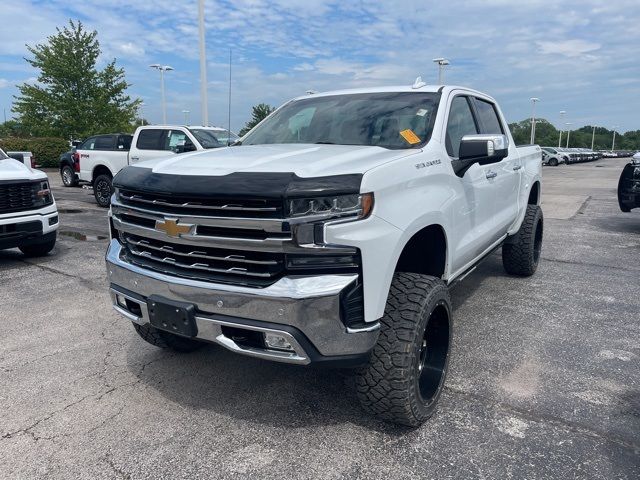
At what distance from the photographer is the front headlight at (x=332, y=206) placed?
90.7 inches

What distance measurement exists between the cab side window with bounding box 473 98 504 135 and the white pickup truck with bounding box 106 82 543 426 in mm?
1200

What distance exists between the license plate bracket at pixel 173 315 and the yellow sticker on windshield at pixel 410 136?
5.58ft

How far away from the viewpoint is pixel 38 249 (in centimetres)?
692

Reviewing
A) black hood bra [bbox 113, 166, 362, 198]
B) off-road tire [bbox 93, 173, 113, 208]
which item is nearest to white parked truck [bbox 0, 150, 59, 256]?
black hood bra [bbox 113, 166, 362, 198]

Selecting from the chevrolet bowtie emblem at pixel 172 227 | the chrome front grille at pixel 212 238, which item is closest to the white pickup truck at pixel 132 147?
the chrome front grille at pixel 212 238

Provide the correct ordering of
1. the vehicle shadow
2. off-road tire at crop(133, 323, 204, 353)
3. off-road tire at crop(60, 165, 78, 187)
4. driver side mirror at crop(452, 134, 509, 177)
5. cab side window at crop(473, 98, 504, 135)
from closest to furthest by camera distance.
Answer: the vehicle shadow
driver side mirror at crop(452, 134, 509, 177)
off-road tire at crop(133, 323, 204, 353)
cab side window at crop(473, 98, 504, 135)
off-road tire at crop(60, 165, 78, 187)

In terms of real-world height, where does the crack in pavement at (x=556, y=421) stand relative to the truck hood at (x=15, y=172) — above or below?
below

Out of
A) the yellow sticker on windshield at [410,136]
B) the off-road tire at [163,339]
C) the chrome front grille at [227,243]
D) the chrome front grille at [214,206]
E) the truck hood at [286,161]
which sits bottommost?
the off-road tire at [163,339]

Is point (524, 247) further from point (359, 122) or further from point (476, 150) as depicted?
point (359, 122)

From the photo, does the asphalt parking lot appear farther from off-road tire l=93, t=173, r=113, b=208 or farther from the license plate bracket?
off-road tire l=93, t=173, r=113, b=208

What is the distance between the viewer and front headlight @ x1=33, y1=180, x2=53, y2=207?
6449 millimetres

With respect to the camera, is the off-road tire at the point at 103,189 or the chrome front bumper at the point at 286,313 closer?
the chrome front bumper at the point at 286,313

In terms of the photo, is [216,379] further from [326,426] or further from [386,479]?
[386,479]

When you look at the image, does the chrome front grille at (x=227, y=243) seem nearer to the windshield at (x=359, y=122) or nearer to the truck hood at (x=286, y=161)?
the truck hood at (x=286, y=161)
